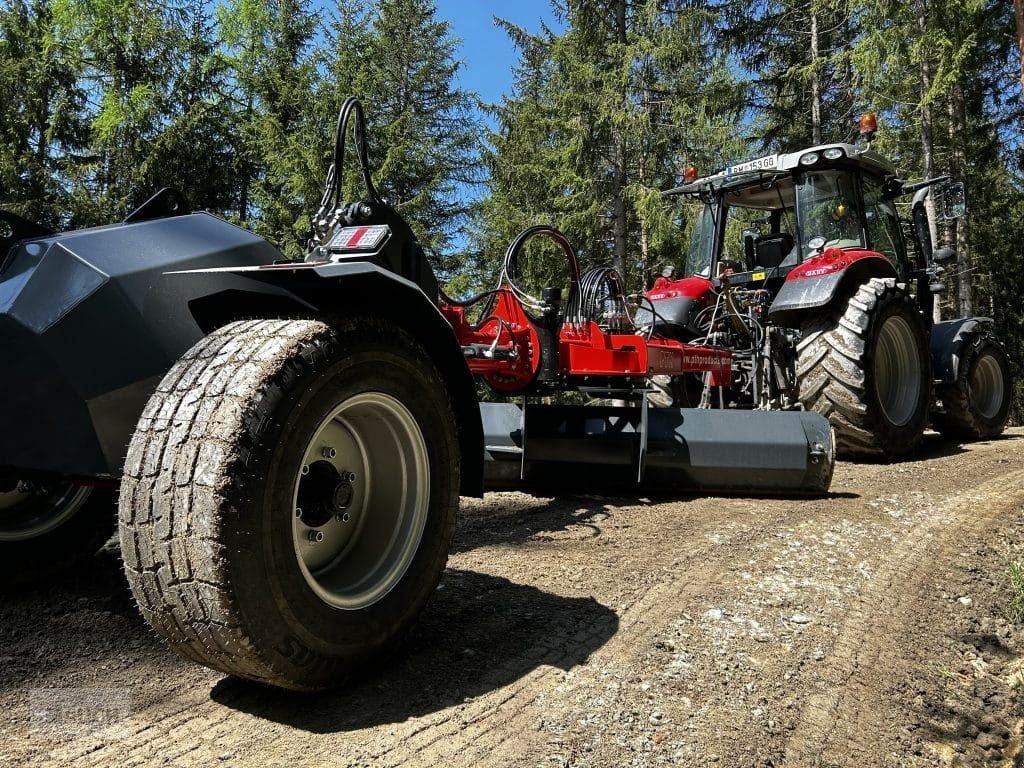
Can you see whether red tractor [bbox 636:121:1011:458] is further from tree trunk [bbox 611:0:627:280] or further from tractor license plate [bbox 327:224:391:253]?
tree trunk [bbox 611:0:627:280]

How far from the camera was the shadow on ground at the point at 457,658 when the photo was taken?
74.8 inches

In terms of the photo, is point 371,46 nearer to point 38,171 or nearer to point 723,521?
point 38,171

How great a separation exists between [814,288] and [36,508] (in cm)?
549

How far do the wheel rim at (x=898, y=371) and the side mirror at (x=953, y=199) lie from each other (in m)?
1.11

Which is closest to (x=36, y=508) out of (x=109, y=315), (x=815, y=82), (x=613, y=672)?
(x=109, y=315)

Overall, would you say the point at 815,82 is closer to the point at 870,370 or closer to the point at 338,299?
the point at 870,370

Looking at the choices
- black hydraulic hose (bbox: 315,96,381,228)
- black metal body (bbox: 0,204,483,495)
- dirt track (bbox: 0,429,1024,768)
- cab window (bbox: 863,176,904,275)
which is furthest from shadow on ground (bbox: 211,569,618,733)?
cab window (bbox: 863,176,904,275)

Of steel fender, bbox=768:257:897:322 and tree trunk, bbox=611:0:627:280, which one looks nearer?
steel fender, bbox=768:257:897:322

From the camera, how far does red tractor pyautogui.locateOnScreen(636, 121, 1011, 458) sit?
5980mm

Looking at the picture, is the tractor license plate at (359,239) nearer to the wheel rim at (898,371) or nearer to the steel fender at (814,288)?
the steel fender at (814,288)

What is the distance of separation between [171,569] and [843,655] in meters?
1.93

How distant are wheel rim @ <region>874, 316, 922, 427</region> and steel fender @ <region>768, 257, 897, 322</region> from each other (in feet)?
1.65

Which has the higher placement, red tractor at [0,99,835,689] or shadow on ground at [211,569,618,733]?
red tractor at [0,99,835,689]

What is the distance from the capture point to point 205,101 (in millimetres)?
17625
